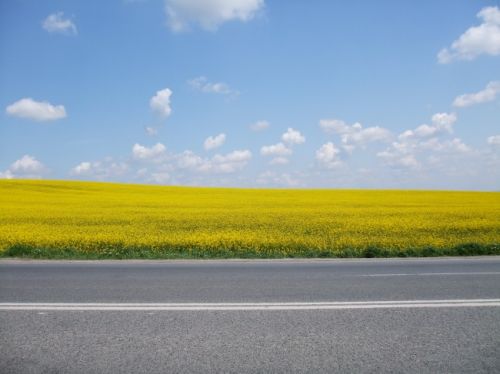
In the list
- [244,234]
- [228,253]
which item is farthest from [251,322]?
[244,234]

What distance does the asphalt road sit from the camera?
4.23 meters

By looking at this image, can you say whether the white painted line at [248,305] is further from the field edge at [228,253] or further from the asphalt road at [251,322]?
the field edge at [228,253]

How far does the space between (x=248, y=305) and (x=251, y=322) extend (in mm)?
778

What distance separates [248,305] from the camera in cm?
611

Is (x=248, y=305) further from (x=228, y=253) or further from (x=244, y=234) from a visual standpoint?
(x=244, y=234)

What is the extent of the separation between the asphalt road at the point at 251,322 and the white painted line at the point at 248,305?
15 millimetres

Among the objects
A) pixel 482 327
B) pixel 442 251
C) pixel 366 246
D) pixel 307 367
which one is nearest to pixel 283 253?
pixel 366 246

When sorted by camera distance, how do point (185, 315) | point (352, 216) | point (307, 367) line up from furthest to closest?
point (352, 216) < point (185, 315) < point (307, 367)

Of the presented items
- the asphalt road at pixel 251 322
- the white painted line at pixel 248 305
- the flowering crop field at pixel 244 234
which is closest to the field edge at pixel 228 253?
the flowering crop field at pixel 244 234

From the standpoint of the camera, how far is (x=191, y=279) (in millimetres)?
8258

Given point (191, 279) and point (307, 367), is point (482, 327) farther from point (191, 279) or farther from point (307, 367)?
point (191, 279)

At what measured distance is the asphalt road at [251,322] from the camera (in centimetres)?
423

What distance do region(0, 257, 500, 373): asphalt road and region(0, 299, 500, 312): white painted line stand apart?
0.05ft

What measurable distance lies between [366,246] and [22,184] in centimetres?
4226
